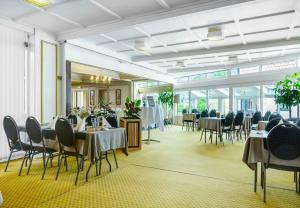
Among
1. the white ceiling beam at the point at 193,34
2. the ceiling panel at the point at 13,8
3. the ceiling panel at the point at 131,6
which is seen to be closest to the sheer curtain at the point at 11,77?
the ceiling panel at the point at 13,8

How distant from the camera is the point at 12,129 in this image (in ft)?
12.7

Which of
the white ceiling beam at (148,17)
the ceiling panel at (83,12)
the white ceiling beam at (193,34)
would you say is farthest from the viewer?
the white ceiling beam at (193,34)

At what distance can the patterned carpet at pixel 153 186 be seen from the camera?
2.80 metres

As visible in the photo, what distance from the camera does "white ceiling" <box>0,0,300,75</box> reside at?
425cm

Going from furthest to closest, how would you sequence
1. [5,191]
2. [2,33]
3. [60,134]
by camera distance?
[2,33] < [60,134] < [5,191]

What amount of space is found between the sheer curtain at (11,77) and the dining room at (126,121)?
22 mm

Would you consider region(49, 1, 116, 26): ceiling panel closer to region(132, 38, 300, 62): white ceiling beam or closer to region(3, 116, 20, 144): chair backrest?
region(3, 116, 20, 144): chair backrest

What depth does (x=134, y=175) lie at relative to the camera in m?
3.86

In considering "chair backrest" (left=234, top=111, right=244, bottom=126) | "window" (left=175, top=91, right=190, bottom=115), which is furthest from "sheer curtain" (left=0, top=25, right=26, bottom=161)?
"window" (left=175, top=91, right=190, bottom=115)

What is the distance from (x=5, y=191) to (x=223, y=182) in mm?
3151

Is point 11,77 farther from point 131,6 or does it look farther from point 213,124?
point 213,124

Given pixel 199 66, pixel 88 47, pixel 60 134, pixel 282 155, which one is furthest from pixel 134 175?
pixel 199 66

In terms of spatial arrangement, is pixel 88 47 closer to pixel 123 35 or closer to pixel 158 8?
pixel 123 35

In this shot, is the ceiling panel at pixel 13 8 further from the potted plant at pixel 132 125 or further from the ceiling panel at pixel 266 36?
the ceiling panel at pixel 266 36
